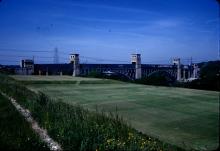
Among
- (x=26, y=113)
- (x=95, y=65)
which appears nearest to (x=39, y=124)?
(x=26, y=113)

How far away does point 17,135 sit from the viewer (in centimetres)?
662

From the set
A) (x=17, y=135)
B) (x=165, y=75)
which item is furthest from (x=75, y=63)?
(x=17, y=135)

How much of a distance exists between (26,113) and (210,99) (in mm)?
8277

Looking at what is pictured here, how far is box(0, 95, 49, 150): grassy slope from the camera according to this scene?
229 inches

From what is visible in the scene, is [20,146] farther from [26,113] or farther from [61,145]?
[26,113]

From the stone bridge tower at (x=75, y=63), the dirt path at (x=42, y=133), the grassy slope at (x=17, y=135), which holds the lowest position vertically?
the dirt path at (x=42, y=133)

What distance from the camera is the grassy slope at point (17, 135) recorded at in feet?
19.0

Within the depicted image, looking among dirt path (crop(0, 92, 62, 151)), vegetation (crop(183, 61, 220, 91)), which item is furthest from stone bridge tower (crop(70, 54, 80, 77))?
vegetation (crop(183, 61, 220, 91))

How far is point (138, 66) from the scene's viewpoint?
70.1ft

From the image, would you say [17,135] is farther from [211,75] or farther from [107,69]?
[107,69]

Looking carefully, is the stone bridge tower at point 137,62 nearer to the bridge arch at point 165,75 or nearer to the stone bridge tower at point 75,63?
the bridge arch at point 165,75

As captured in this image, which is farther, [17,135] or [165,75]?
[165,75]

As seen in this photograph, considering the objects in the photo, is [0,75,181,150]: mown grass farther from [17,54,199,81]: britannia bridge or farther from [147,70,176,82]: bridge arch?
[147,70,176,82]: bridge arch

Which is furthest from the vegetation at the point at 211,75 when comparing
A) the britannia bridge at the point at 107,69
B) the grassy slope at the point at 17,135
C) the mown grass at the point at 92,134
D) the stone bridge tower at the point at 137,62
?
the stone bridge tower at the point at 137,62
